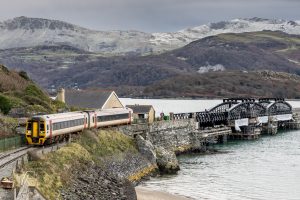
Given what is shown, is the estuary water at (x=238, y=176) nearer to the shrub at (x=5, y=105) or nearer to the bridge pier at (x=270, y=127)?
the shrub at (x=5, y=105)

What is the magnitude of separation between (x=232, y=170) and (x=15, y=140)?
31.7 meters

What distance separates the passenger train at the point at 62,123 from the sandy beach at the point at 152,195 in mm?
9732

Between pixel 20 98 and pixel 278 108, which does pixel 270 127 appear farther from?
pixel 20 98

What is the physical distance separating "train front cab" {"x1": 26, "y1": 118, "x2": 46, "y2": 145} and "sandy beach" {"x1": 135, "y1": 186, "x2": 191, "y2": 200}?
10.4m

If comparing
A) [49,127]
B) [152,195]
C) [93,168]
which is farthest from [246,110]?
[93,168]

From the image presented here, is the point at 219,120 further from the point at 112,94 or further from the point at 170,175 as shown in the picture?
the point at 170,175

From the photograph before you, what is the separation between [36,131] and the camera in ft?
174

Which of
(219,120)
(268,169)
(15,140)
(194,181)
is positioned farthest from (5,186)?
(219,120)

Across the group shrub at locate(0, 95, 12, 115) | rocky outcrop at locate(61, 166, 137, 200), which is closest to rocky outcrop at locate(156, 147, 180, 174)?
rocky outcrop at locate(61, 166, 137, 200)

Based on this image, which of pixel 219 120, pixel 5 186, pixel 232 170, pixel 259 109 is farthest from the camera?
pixel 259 109

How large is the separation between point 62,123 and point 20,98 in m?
23.1

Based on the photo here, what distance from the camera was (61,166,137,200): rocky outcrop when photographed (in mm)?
41219

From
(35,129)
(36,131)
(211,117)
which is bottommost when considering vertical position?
(211,117)

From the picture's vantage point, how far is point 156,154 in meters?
67.9
